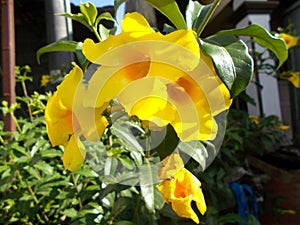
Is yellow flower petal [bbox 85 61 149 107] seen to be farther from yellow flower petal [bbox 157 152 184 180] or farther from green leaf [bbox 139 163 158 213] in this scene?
green leaf [bbox 139 163 158 213]

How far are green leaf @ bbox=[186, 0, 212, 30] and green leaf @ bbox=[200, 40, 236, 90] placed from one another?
86 millimetres

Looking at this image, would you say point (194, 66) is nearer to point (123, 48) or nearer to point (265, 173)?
point (123, 48)

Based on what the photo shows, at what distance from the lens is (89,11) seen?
514 mm

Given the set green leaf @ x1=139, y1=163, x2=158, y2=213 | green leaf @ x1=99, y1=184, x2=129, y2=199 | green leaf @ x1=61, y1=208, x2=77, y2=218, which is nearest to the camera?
green leaf @ x1=139, y1=163, x2=158, y2=213

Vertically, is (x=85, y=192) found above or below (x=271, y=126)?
below

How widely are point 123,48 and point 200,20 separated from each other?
0.15 m

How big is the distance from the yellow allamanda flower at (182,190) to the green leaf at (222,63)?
0.13 meters

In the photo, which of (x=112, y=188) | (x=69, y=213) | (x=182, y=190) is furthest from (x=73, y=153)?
(x=69, y=213)

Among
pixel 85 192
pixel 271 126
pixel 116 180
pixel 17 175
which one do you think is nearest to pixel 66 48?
pixel 116 180

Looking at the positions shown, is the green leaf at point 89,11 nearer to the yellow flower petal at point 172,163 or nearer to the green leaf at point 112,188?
the yellow flower petal at point 172,163

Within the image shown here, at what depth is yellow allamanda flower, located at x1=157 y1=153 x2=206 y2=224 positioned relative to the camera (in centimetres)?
45

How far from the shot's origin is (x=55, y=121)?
15.1 inches

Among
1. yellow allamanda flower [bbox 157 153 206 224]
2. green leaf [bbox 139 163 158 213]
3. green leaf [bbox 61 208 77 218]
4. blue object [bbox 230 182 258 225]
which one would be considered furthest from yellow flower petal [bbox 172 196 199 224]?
blue object [bbox 230 182 258 225]

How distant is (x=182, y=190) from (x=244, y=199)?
1.27m
